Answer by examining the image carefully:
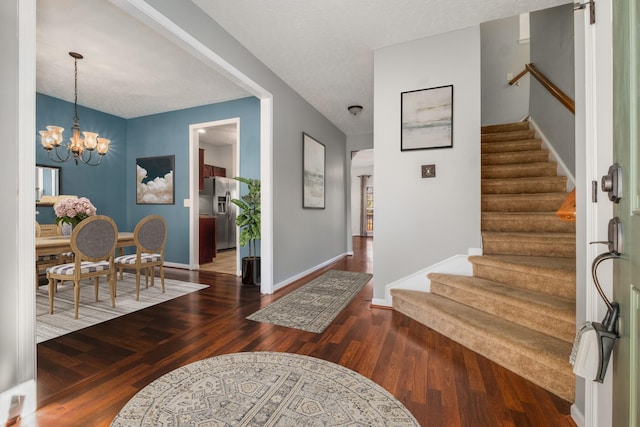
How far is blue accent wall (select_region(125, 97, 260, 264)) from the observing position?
4.42 meters

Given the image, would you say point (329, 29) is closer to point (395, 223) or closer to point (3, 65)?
point (395, 223)

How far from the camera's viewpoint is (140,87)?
4.13 metres

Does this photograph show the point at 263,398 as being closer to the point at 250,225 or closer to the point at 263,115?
the point at 250,225

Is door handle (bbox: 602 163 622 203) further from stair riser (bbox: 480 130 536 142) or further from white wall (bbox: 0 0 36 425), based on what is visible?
stair riser (bbox: 480 130 536 142)

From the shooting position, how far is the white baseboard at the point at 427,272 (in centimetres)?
270

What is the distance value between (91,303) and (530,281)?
4.22 meters

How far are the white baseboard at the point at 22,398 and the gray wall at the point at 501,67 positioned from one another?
21.0ft

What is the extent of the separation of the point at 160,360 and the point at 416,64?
342 centimetres

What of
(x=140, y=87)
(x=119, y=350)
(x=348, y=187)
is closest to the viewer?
(x=119, y=350)

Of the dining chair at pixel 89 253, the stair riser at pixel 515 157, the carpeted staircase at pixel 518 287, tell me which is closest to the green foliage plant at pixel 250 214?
the dining chair at pixel 89 253

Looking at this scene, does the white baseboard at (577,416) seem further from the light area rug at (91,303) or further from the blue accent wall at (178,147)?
the blue accent wall at (178,147)

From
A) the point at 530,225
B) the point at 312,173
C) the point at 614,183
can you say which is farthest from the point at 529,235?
the point at 312,173

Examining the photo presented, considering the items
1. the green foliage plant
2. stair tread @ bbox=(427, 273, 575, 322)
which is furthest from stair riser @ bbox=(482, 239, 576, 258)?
the green foliage plant

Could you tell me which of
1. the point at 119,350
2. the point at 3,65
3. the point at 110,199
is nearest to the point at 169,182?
the point at 110,199
